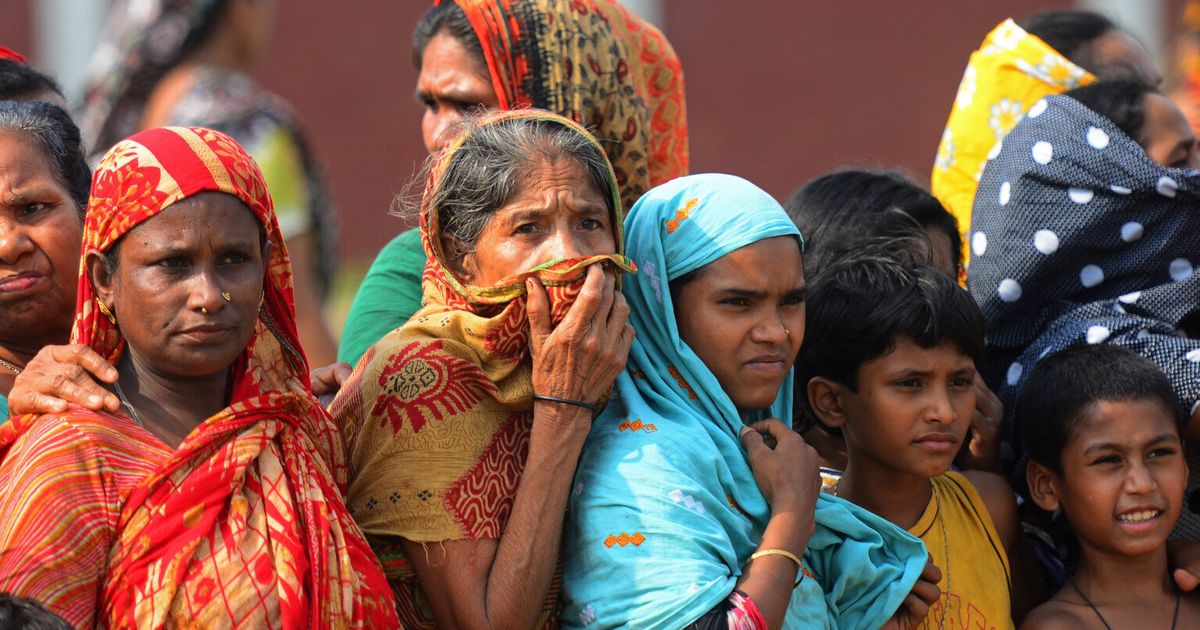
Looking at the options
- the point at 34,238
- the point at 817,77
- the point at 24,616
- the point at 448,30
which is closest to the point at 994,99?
the point at 448,30

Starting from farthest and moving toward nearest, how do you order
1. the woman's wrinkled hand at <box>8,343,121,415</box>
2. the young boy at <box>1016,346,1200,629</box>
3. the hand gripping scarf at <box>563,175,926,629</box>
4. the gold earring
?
1. the young boy at <box>1016,346,1200,629</box>
2. the hand gripping scarf at <box>563,175,926,629</box>
3. the gold earring
4. the woman's wrinkled hand at <box>8,343,121,415</box>

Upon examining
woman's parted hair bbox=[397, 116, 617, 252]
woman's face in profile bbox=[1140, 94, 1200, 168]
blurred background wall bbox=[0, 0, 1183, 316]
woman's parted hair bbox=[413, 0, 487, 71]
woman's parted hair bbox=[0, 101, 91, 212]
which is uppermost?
woman's face in profile bbox=[1140, 94, 1200, 168]

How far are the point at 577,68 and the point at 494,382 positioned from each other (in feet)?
4.13

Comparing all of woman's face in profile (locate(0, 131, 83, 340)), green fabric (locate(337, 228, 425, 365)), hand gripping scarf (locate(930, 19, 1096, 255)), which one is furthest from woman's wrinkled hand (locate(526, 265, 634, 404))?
hand gripping scarf (locate(930, 19, 1096, 255))

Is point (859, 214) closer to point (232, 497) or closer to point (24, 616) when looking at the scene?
point (232, 497)

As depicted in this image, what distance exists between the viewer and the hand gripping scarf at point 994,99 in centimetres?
541

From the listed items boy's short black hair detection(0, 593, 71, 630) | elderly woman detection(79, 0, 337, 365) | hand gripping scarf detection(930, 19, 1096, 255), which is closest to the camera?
boy's short black hair detection(0, 593, 71, 630)

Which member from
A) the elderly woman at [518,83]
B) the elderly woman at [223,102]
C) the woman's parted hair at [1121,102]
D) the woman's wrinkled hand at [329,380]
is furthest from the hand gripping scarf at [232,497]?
the elderly woman at [223,102]

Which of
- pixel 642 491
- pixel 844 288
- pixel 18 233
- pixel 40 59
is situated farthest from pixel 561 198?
pixel 40 59

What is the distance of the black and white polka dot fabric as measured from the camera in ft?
14.6

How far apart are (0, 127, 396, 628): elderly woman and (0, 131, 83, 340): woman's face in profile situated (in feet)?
1.31

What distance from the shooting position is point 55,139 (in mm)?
3854

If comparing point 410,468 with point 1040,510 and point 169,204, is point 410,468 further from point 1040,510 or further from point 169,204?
point 1040,510

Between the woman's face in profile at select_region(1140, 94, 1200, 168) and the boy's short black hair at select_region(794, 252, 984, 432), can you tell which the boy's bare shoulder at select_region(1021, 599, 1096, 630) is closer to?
the boy's short black hair at select_region(794, 252, 984, 432)
